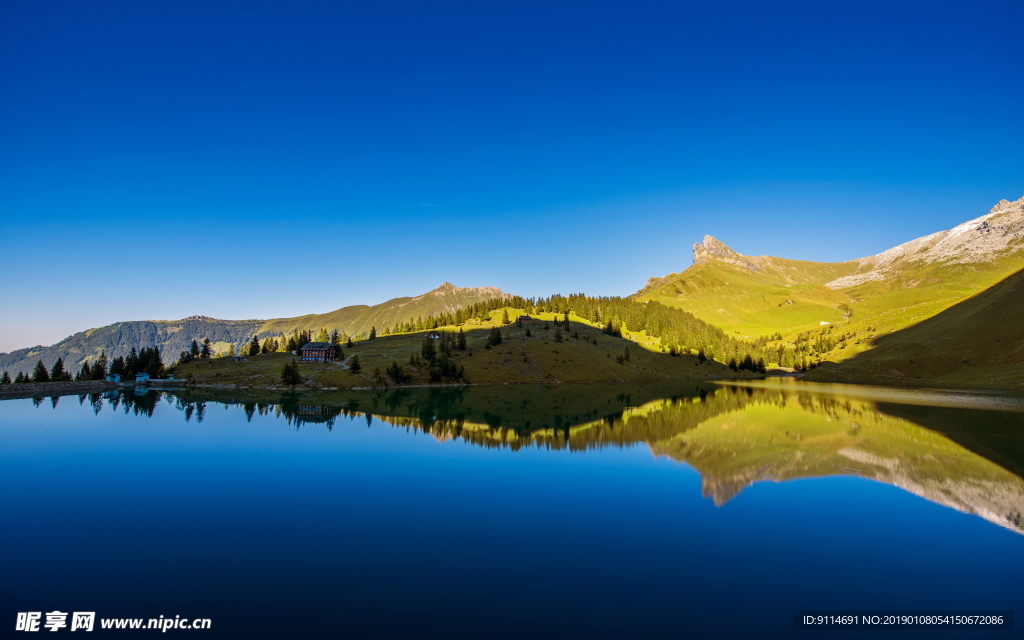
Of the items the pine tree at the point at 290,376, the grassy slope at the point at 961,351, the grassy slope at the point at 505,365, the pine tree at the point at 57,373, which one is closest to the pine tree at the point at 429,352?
the grassy slope at the point at 505,365

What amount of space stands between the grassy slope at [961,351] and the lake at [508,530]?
116 m

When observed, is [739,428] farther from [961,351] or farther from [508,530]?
[961,351]

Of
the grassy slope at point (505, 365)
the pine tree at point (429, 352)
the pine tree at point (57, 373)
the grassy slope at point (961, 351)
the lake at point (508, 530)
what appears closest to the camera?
the lake at point (508, 530)

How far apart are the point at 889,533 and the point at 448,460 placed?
3220 cm

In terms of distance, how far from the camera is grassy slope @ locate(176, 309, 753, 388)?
440ft

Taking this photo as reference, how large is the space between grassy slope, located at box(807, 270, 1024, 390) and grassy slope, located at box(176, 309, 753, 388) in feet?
185

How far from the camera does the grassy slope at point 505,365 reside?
440 feet

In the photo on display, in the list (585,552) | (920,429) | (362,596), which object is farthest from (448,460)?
(920,429)

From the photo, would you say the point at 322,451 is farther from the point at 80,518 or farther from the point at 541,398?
the point at 541,398

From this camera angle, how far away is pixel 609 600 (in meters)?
16.8

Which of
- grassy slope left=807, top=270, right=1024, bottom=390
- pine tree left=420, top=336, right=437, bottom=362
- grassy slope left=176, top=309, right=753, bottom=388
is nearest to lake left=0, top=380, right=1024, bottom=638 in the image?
grassy slope left=176, top=309, right=753, bottom=388

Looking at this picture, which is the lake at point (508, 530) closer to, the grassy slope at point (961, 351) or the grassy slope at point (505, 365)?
the grassy slope at point (505, 365)

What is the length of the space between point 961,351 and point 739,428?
147m

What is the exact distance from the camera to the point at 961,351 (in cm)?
15312
